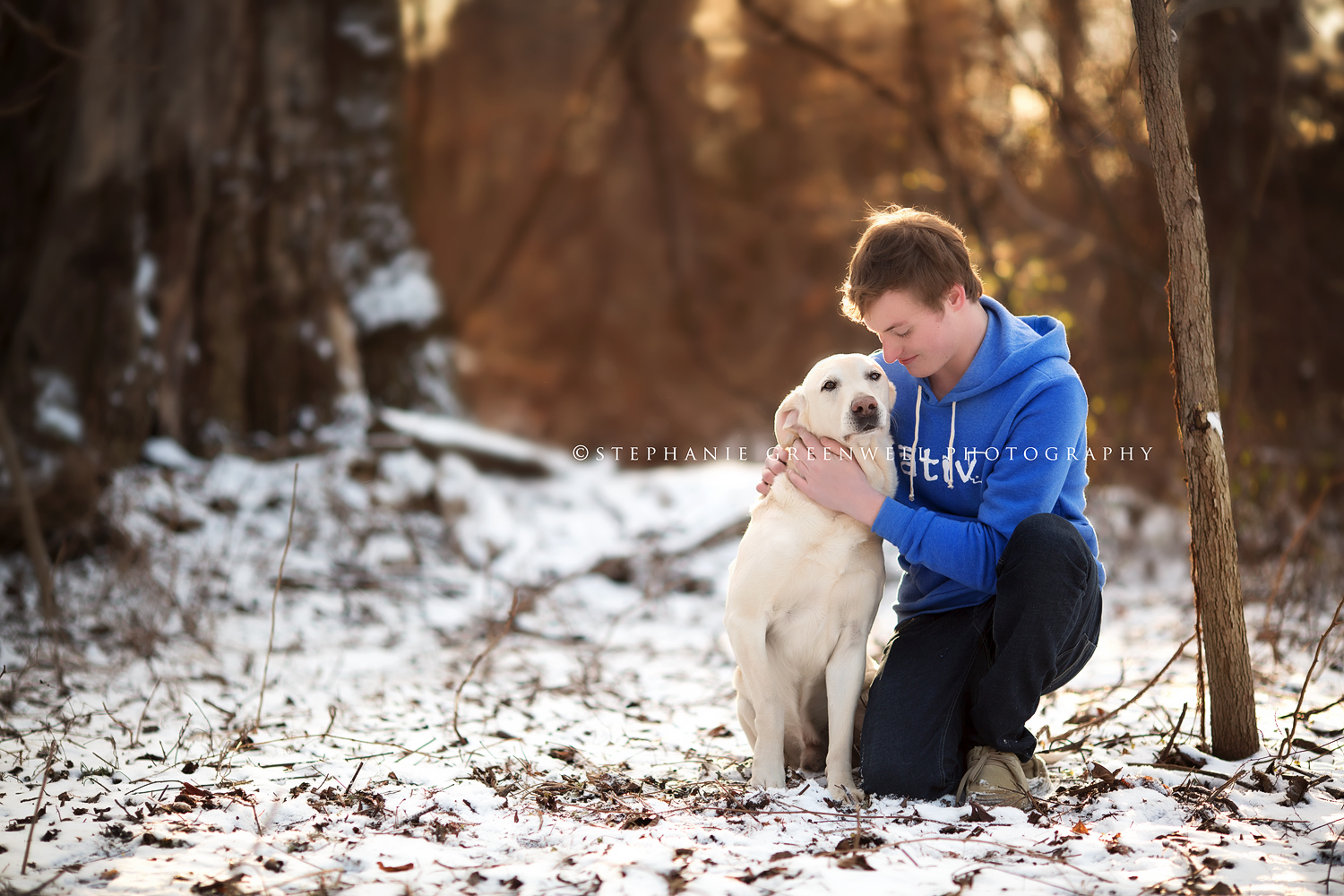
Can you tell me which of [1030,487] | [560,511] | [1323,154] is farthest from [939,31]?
[1030,487]

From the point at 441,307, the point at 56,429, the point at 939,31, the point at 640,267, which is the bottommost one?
the point at 56,429

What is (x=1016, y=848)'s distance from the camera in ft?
6.76

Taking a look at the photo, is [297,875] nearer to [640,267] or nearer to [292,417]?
[292,417]

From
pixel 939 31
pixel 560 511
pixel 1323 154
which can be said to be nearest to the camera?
pixel 1323 154

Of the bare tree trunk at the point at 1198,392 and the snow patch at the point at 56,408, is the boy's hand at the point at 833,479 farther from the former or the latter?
the snow patch at the point at 56,408

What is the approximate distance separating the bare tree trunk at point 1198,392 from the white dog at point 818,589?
808 millimetres

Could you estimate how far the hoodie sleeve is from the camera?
8.22 ft

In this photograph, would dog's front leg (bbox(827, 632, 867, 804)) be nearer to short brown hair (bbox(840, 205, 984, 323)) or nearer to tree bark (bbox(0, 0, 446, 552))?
short brown hair (bbox(840, 205, 984, 323))

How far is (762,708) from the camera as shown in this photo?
2.62 meters

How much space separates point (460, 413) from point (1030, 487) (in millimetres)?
6437

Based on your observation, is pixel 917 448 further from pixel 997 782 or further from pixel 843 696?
pixel 997 782

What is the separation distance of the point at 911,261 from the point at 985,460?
0.59 m

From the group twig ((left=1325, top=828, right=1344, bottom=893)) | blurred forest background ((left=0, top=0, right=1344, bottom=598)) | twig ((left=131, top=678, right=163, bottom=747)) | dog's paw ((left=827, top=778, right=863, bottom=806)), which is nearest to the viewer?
twig ((left=1325, top=828, right=1344, bottom=893))

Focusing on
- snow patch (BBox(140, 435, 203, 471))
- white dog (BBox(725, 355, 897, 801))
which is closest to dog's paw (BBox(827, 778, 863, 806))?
white dog (BBox(725, 355, 897, 801))
